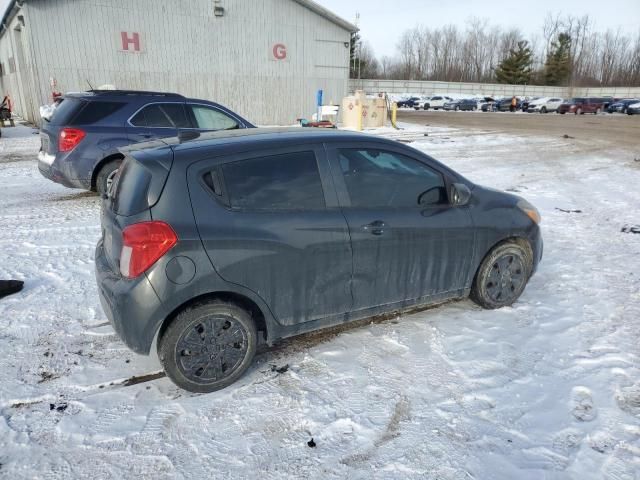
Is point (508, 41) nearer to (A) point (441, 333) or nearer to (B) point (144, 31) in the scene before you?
(B) point (144, 31)

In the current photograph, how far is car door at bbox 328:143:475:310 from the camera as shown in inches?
138

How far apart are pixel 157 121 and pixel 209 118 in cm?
89

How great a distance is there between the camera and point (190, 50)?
68.7 ft

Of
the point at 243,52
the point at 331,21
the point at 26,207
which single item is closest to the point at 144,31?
the point at 243,52

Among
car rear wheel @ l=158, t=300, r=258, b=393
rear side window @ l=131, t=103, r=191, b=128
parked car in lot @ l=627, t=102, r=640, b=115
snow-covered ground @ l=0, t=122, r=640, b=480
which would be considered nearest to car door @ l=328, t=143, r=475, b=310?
snow-covered ground @ l=0, t=122, r=640, b=480

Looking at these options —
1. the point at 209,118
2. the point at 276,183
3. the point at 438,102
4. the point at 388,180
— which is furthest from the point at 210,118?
the point at 438,102

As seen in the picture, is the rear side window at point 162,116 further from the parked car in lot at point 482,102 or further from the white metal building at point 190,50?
the parked car in lot at point 482,102

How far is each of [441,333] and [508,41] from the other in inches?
4230

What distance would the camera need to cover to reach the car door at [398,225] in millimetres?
3516

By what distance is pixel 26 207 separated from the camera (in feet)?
25.0

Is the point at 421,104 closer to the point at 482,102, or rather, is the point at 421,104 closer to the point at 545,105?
the point at 482,102

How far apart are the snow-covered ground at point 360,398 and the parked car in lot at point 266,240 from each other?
33 cm

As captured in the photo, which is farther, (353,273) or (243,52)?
(243,52)

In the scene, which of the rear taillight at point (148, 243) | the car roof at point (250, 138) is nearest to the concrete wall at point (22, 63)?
the car roof at point (250, 138)
